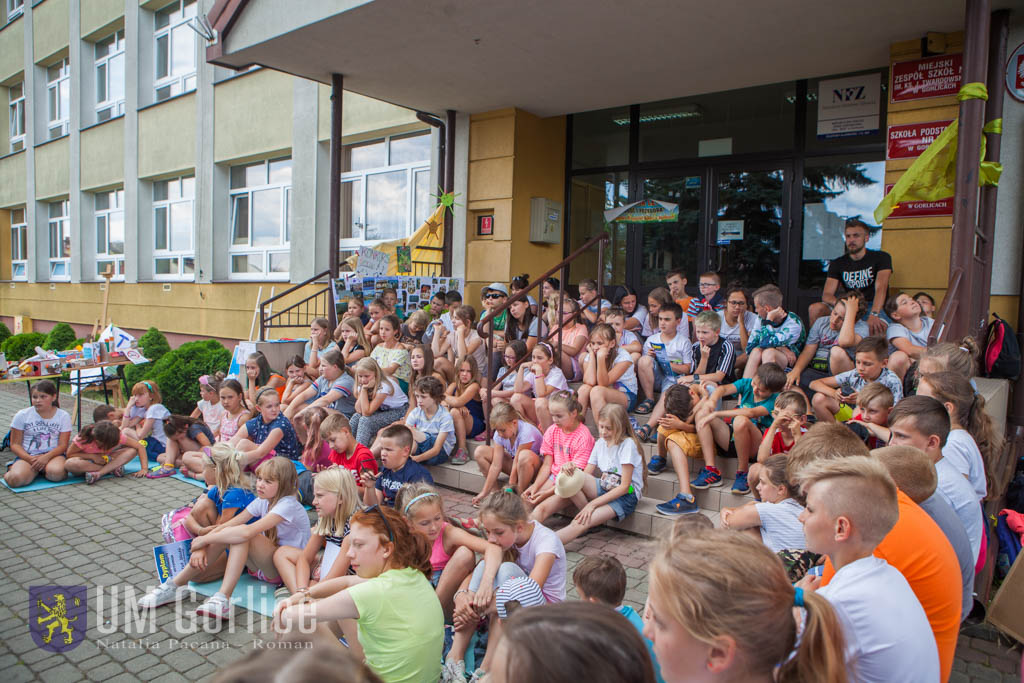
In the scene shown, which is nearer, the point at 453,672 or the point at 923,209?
the point at 453,672

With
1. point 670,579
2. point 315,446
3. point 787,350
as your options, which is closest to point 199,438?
point 315,446

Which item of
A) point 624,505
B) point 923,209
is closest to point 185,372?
point 624,505

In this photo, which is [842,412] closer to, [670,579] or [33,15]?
[670,579]

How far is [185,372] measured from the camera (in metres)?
10.5

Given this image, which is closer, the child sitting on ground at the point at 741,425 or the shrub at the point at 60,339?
the child sitting on ground at the point at 741,425

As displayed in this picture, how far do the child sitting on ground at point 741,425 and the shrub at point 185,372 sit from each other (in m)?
8.22

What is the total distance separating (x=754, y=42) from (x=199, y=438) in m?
7.35

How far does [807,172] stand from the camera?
7910 mm

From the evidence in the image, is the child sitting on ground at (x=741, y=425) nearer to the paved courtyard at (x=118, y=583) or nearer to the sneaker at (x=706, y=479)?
the sneaker at (x=706, y=479)

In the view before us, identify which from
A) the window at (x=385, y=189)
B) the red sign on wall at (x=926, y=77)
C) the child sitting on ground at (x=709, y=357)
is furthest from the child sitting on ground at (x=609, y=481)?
the window at (x=385, y=189)

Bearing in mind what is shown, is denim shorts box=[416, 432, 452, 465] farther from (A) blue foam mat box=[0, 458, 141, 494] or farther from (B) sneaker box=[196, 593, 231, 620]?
(A) blue foam mat box=[0, 458, 141, 494]

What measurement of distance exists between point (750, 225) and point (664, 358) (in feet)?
9.23

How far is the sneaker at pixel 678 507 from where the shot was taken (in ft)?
16.1

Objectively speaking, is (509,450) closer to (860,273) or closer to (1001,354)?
(860,273)
